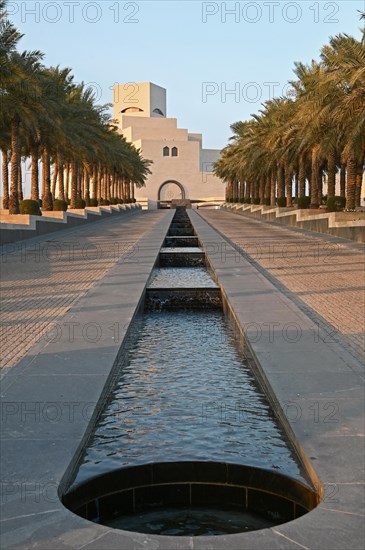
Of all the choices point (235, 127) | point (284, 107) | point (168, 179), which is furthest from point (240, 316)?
point (168, 179)

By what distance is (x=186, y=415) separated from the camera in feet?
18.0

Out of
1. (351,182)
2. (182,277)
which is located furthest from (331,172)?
(182,277)

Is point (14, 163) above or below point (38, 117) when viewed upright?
below

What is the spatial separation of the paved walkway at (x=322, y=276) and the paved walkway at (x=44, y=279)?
345cm

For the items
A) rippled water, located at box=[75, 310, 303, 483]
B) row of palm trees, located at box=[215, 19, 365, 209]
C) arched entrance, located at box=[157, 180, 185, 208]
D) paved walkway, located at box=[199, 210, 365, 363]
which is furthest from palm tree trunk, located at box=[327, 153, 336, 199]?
arched entrance, located at box=[157, 180, 185, 208]

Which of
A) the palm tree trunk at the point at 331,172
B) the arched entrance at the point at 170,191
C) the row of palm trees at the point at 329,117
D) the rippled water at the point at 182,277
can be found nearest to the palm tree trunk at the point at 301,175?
the row of palm trees at the point at 329,117

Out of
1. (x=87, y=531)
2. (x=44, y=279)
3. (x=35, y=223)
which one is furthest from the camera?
(x=35, y=223)

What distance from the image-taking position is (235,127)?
5944 cm

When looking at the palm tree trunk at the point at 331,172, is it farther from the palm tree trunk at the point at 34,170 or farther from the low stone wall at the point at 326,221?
the palm tree trunk at the point at 34,170

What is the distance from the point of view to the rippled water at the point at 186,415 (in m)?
4.54

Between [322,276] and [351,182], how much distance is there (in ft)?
47.2

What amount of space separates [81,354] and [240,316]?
2808mm

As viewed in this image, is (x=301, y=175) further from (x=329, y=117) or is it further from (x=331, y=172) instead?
(x=329, y=117)

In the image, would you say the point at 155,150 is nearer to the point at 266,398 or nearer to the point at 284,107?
the point at 284,107
